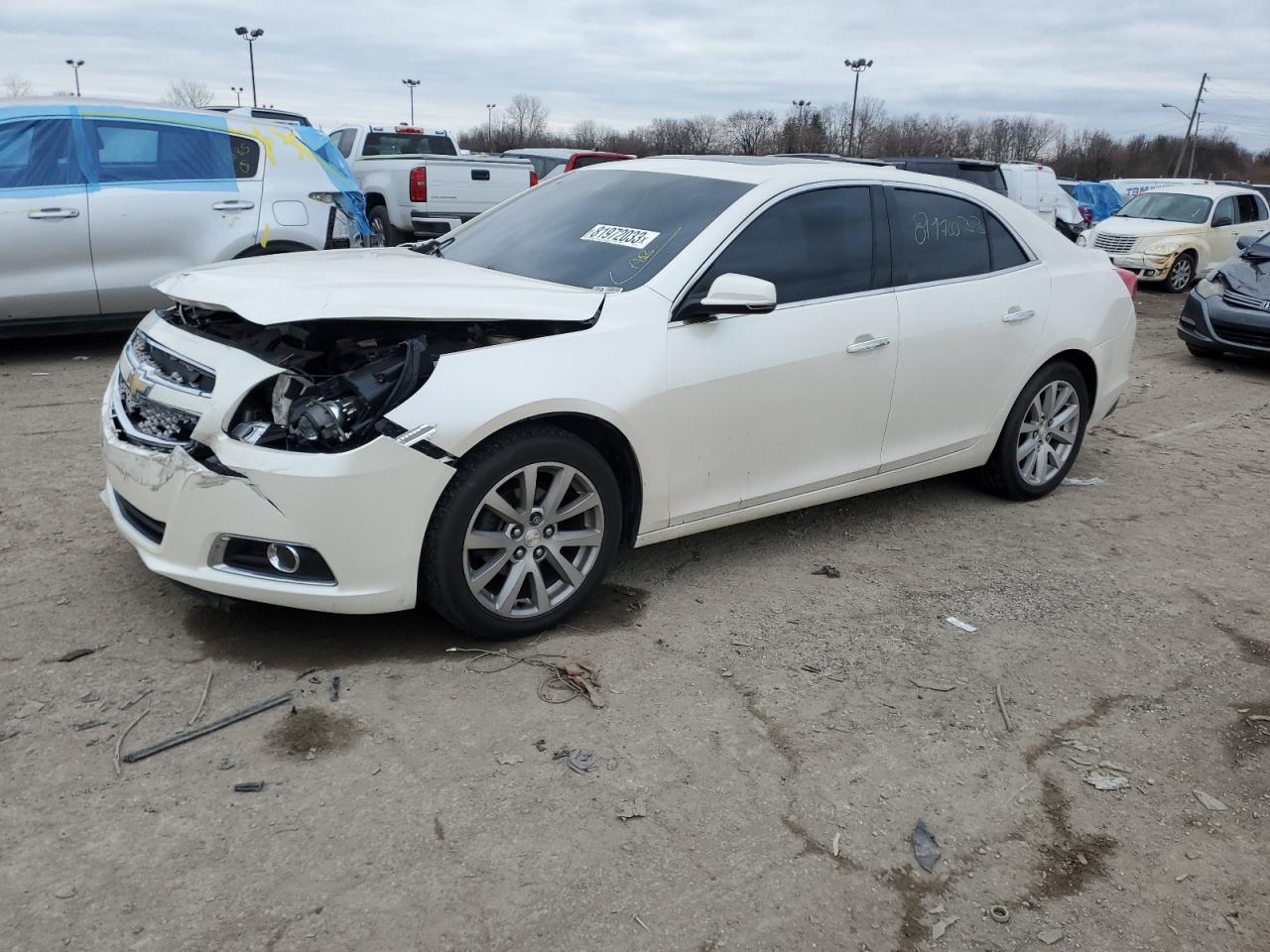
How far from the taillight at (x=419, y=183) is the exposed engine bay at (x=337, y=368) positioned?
959 centimetres

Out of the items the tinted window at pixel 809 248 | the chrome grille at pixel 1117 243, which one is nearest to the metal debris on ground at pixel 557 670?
the tinted window at pixel 809 248

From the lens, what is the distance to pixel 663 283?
13.0 ft

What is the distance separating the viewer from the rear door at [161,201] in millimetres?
7504

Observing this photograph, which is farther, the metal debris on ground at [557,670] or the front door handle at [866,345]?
the front door handle at [866,345]

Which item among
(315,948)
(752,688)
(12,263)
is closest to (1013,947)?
(752,688)

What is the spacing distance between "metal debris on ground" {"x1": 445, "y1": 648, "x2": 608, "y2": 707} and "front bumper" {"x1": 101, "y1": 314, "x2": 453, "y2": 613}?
351 mm

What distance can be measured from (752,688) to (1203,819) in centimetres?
141

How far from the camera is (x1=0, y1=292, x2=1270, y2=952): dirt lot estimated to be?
2545 mm

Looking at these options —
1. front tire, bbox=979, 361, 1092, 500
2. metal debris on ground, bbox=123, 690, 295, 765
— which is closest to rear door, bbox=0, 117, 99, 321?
metal debris on ground, bbox=123, 690, 295, 765

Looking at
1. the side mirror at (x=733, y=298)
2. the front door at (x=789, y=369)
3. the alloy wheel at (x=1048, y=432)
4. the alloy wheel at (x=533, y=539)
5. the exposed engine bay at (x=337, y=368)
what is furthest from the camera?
the alloy wheel at (x=1048, y=432)

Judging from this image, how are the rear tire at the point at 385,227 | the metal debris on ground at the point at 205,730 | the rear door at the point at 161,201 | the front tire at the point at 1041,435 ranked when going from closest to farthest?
1. the metal debris on ground at the point at 205,730
2. the front tire at the point at 1041,435
3. the rear door at the point at 161,201
4. the rear tire at the point at 385,227

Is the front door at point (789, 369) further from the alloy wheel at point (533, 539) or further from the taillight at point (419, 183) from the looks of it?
the taillight at point (419, 183)

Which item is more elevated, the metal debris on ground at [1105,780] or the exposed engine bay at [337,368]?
the exposed engine bay at [337,368]

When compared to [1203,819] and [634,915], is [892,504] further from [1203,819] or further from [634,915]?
[634,915]
